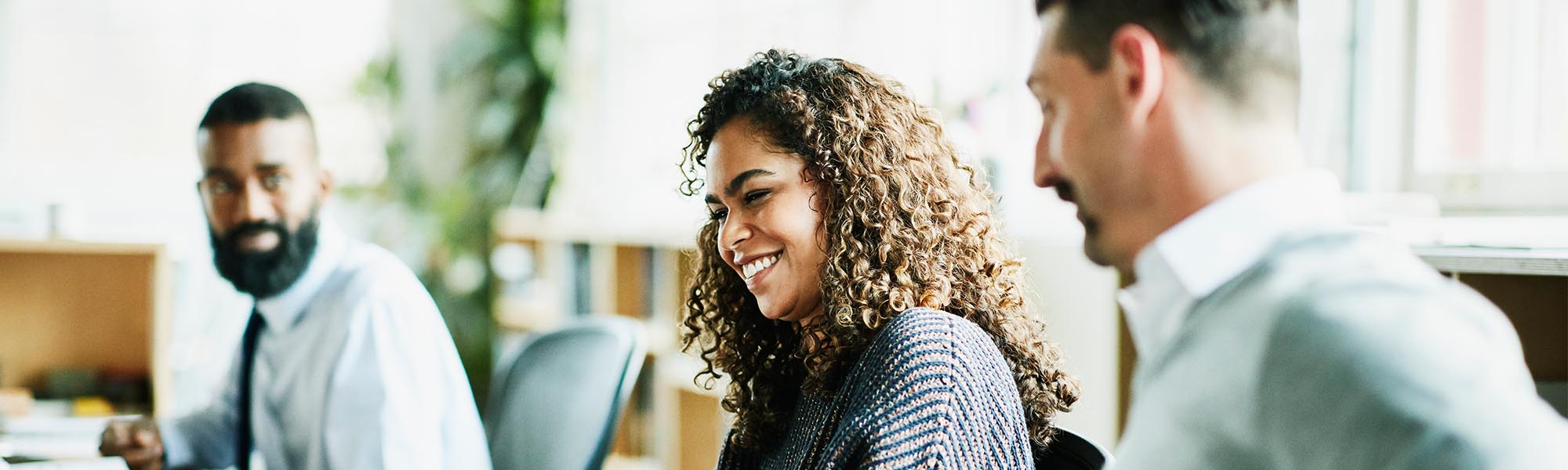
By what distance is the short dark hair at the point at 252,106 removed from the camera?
1166mm

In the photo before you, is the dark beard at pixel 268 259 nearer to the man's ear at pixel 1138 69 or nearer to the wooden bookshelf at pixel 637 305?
the man's ear at pixel 1138 69

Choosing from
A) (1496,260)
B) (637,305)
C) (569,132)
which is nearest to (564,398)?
(1496,260)

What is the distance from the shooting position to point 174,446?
59.2 inches

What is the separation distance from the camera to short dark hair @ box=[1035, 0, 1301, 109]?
0.55 m

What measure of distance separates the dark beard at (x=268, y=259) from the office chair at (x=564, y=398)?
1.70ft

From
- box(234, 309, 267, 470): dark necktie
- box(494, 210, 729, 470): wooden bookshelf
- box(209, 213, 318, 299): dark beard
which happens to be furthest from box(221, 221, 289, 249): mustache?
box(494, 210, 729, 470): wooden bookshelf

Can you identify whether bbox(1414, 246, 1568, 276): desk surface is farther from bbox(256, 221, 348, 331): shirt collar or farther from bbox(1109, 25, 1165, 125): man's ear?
bbox(256, 221, 348, 331): shirt collar

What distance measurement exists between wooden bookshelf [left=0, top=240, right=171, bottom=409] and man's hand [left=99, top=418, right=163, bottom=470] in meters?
0.82

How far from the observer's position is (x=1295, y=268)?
501 mm

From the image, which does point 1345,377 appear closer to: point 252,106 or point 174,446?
point 252,106

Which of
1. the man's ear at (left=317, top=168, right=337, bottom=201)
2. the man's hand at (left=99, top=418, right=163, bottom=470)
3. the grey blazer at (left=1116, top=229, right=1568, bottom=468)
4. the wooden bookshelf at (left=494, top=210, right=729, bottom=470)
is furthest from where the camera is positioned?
the wooden bookshelf at (left=494, top=210, right=729, bottom=470)

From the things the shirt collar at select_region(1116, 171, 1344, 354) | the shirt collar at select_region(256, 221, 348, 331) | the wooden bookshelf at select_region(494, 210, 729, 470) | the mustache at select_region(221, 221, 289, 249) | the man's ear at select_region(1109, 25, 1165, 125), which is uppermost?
the man's ear at select_region(1109, 25, 1165, 125)

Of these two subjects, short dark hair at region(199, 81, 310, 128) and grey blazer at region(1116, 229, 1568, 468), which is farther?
short dark hair at region(199, 81, 310, 128)

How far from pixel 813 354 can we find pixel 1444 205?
117cm
